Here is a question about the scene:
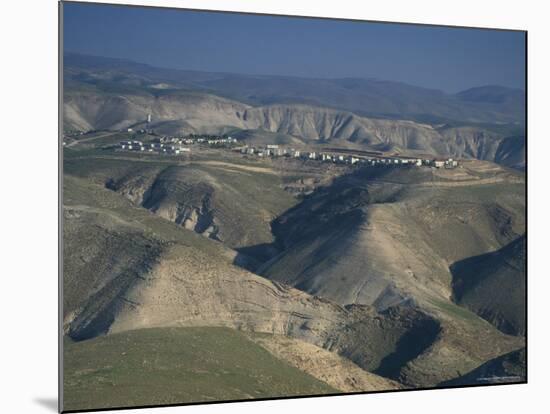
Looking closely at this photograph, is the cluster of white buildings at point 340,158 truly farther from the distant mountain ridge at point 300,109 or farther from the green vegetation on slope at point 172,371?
the green vegetation on slope at point 172,371

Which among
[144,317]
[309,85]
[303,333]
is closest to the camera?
[144,317]

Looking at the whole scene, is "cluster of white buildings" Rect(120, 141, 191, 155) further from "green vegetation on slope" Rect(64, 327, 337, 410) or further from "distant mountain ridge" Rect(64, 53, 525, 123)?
"green vegetation on slope" Rect(64, 327, 337, 410)

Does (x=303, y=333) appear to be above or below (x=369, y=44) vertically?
below

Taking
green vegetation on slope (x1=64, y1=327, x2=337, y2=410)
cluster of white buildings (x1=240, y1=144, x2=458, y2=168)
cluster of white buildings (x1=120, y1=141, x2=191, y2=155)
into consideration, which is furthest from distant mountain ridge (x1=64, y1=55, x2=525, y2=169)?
green vegetation on slope (x1=64, y1=327, x2=337, y2=410)

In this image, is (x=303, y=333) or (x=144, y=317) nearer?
(x=144, y=317)

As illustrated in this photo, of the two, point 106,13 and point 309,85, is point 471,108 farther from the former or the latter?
point 106,13

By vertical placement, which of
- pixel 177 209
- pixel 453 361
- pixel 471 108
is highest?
pixel 471 108

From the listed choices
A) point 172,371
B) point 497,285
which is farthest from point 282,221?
point 172,371

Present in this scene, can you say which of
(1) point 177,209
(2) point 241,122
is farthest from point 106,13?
(2) point 241,122
